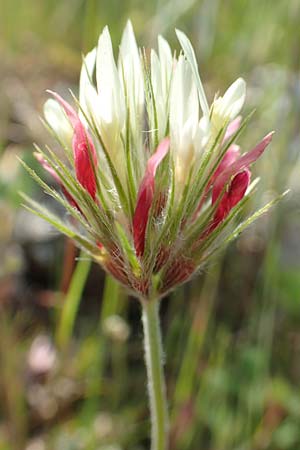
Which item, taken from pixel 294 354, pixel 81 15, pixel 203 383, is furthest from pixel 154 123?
pixel 81 15

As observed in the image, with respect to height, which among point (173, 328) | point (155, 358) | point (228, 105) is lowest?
point (155, 358)

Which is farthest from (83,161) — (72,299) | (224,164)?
(72,299)

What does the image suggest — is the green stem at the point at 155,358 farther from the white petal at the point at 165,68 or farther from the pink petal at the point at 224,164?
the white petal at the point at 165,68

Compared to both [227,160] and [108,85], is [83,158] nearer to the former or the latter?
[108,85]

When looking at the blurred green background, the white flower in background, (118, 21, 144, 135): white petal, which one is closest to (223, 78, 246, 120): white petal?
the white flower in background

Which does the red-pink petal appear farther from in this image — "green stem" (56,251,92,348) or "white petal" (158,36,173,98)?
"green stem" (56,251,92,348)

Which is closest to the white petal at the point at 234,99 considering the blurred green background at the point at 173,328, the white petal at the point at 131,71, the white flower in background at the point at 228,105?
the white flower in background at the point at 228,105
